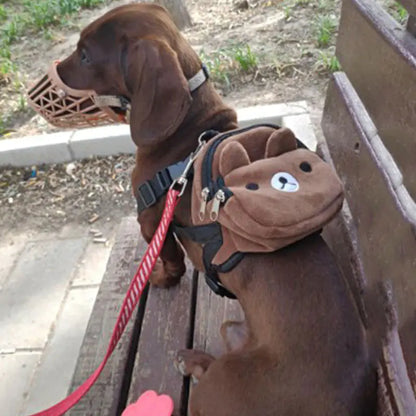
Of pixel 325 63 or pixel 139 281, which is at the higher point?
pixel 139 281

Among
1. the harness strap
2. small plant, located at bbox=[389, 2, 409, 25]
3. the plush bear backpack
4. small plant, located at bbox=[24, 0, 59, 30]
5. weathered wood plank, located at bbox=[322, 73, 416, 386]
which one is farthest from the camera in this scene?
small plant, located at bbox=[24, 0, 59, 30]

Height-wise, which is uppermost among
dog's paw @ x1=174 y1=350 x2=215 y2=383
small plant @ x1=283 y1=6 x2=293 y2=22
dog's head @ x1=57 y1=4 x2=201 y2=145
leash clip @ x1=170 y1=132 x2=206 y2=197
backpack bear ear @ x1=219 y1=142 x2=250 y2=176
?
dog's head @ x1=57 y1=4 x2=201 y2=145

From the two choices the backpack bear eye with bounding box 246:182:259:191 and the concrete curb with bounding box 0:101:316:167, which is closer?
the backpack bear eye with bounding box 246:182:259:191

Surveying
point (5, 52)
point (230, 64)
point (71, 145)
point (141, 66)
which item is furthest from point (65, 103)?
point (5, 52)

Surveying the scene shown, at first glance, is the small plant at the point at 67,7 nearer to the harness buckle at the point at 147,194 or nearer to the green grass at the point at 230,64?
the green grass at the point at 230,64

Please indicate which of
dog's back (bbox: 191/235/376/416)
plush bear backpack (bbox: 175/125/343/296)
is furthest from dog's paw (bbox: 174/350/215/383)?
plush bear backpack (bbox: 175/125/343/296)

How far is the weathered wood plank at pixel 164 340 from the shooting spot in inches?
59.7

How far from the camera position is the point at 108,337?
1.74 meters

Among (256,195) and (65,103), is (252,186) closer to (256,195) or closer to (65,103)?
(256,195)

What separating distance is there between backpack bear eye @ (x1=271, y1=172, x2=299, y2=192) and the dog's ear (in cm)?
44

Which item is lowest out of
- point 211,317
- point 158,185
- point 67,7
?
point 67,7

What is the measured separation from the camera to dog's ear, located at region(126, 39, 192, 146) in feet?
4.97

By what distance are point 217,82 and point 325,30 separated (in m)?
1.04

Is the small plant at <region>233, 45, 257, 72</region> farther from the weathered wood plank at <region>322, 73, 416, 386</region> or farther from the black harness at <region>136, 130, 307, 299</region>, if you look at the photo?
the black harness at <region>136, 130, 307, 299</region>
